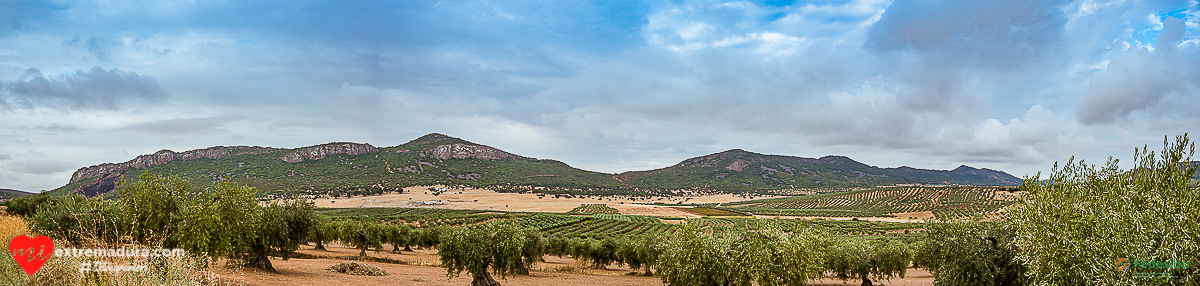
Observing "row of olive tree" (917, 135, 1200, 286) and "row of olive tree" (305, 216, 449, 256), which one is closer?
"row of olive tree" (917, 135, 1200, 286)

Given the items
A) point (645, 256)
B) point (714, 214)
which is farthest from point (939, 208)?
point (645, 256)

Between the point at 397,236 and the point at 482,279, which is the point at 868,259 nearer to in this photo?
the point at 482,279

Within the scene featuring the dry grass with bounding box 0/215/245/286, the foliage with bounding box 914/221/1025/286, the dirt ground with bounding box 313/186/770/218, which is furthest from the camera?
the dirt ground with bounding box 313/186/770/218

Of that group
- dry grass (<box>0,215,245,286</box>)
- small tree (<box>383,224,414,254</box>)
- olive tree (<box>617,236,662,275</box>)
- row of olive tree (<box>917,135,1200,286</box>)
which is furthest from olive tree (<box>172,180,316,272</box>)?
small tree (<box>383,224,414,254</box>)

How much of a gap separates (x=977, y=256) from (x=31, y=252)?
27.0 meters

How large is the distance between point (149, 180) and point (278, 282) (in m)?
6.87

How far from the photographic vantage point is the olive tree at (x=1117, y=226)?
10227 millimetres

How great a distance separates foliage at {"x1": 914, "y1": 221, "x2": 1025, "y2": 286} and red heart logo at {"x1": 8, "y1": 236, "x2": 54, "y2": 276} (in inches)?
1038

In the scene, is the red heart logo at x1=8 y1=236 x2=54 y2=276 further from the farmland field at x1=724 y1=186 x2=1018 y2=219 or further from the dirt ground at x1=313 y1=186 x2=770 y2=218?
the farmland field at x1=724 y1=186 x2=1018 y2=219

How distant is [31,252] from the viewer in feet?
30.1

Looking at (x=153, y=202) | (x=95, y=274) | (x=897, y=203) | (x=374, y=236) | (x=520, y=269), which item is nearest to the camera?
(x=95, y=274)

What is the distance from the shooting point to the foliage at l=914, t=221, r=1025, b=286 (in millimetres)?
17125

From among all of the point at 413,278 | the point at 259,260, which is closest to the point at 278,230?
the point at 259,260

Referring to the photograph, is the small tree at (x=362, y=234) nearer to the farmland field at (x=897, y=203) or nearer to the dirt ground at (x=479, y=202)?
the dirt ground at (x=479, y=202)
